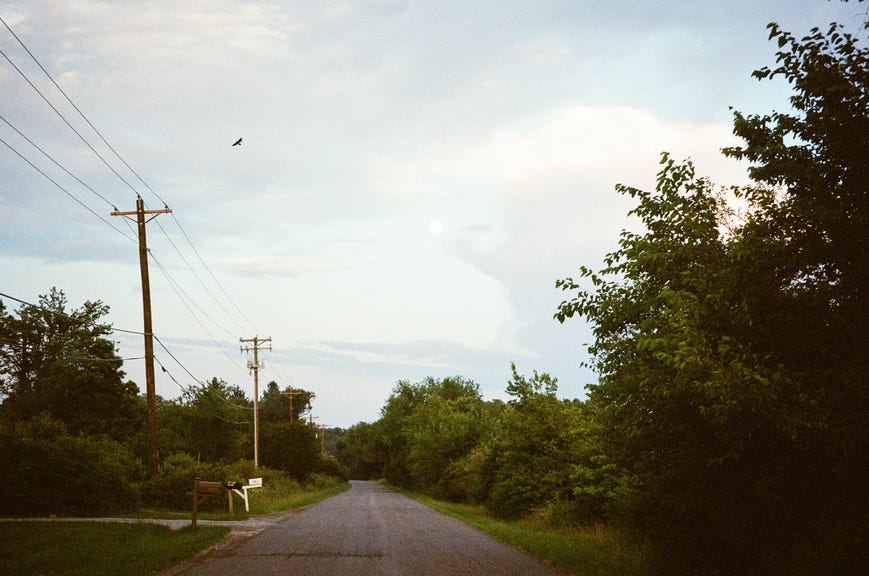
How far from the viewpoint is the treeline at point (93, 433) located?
2384 cm

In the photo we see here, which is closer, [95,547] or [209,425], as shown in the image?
[95,547]

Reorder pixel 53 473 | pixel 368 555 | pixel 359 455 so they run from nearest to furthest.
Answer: pixel 368 555, pixel 53 473, pixel 359 455

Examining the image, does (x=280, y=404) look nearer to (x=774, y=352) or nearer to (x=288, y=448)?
(x=288, y=448)

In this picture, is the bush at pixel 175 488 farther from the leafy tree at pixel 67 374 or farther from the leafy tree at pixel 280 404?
the leafy tree at pixel 280 404

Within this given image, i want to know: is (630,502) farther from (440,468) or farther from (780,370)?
(440,468)

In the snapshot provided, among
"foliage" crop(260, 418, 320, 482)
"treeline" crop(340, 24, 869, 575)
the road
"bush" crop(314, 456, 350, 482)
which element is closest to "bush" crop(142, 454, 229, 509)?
the road

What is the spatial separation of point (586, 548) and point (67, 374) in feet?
131

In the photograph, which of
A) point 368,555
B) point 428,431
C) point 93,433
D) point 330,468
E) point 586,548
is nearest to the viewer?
point 368,555

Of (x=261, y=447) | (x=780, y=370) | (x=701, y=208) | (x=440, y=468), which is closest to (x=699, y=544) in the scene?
(x=780, y=370)

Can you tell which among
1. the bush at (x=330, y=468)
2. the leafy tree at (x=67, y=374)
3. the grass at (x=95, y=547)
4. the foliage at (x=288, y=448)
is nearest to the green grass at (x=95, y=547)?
the grass at (x=95, y=547)

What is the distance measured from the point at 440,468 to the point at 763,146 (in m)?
47.4

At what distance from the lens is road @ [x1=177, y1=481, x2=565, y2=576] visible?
12625 mm

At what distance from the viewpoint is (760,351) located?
9.86m

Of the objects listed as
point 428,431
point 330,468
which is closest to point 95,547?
point 428,431
